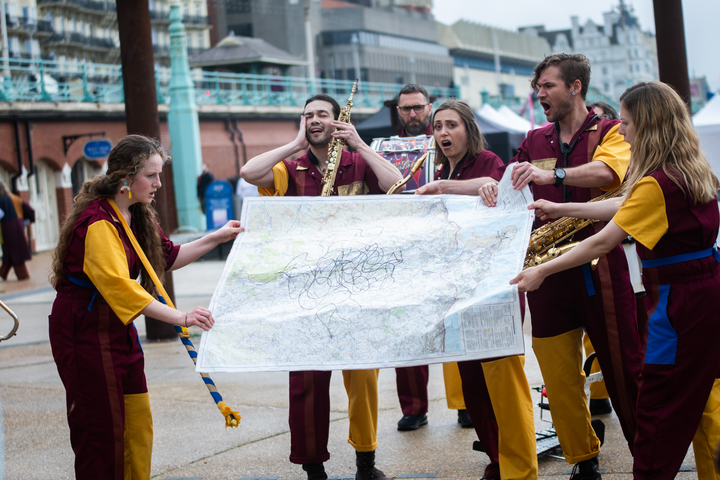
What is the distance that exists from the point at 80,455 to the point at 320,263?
133cm

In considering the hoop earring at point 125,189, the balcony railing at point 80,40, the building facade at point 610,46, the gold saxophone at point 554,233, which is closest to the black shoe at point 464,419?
the gold saxophone at point 554,233

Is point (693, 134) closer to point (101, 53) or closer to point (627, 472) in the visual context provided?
point (627, 472)

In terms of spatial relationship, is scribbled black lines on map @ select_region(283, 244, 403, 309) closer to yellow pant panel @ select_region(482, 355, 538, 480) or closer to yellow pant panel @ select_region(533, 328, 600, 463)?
yellow pant panel @ select_region(482, 355, 538, 480)

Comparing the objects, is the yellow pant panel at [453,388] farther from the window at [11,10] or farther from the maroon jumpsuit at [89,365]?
the window at [11,10]

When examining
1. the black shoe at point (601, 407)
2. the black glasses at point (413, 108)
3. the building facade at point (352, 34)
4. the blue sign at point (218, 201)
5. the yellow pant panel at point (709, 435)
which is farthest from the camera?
the building facade at point (352, 34)

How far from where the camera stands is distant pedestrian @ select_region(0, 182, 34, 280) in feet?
49.9

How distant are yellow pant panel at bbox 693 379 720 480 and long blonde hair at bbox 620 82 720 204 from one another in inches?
33.6

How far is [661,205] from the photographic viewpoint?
9.86ft

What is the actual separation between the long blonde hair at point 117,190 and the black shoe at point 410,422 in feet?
6.94

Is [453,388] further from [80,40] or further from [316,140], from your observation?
[80,40]

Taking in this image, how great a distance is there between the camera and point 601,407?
5.16 m

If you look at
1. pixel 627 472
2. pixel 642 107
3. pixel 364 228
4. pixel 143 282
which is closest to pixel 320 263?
pixel 364 228

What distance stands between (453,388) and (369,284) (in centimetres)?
183

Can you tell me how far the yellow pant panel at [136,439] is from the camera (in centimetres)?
346
